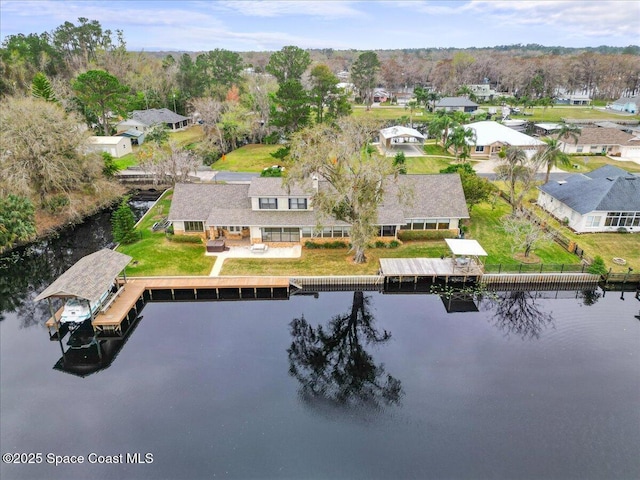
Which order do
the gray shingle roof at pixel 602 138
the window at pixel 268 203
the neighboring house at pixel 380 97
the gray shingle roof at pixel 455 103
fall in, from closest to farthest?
the window at pixel 268 203, the gray shingle roof at pixel 602 138, the gray shingle roof at pixel 455 103, the neighboring house at pixel 380 97

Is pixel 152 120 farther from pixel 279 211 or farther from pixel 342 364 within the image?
pixel 342 364

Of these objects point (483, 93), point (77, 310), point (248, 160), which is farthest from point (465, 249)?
point (483, 93)

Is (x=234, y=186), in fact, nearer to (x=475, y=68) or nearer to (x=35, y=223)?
(x=35, y=223)

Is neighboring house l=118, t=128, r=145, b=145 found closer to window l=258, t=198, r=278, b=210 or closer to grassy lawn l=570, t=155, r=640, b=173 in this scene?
window l=258, t=198, r=278, b=210

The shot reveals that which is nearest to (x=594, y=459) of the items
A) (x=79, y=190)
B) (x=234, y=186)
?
(x=234, y=186)

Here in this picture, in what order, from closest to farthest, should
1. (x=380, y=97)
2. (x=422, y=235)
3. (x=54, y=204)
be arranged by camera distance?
(x=422, y=235), (x=54, y=204), (x=380, y=97)

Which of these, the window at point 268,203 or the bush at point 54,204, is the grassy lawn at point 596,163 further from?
the bush at point 54,204

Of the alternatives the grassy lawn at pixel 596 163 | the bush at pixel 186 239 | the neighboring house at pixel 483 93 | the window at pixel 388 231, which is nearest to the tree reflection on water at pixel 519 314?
the window at pixel 388 231
